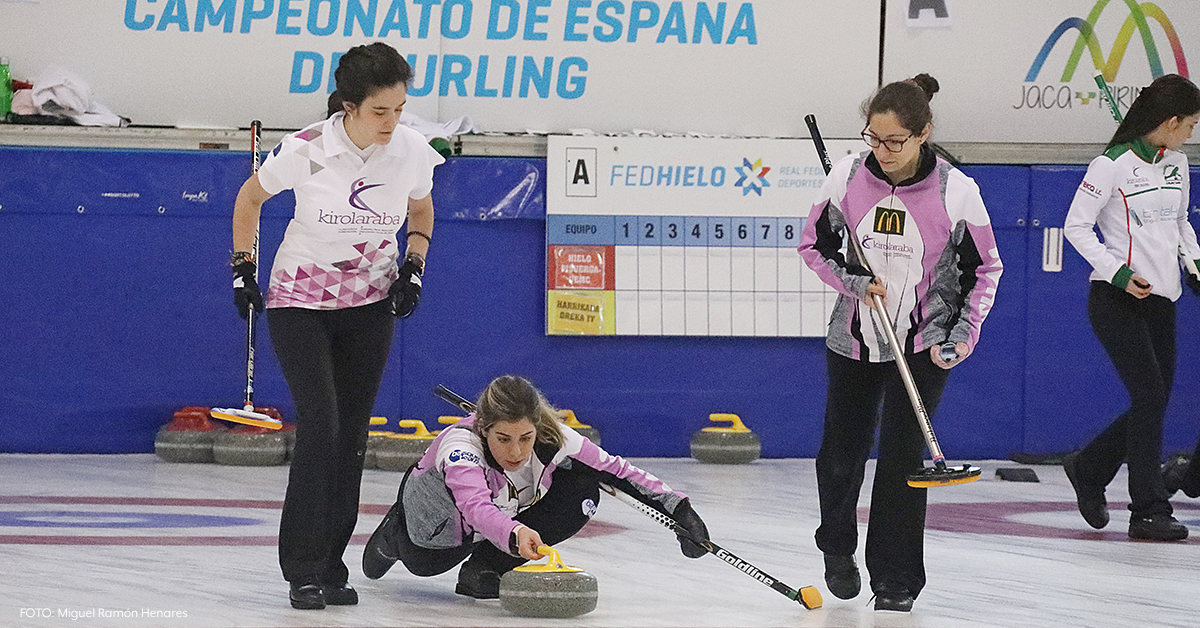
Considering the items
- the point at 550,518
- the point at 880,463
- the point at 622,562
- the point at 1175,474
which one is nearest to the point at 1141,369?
the point at 1175,474

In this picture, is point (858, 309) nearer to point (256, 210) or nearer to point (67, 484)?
point (256, 210)

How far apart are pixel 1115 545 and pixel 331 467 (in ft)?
8.98

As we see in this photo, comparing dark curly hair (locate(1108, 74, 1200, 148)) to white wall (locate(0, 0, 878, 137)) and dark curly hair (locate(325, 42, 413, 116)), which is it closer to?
white wall (locate(0, 0, 878, 137))

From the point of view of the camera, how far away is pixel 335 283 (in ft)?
12.2

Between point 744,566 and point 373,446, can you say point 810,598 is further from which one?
point 373,446

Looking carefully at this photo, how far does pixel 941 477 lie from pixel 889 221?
2.10ft

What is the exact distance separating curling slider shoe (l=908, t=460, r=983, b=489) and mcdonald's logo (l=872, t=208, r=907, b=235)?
574 mm

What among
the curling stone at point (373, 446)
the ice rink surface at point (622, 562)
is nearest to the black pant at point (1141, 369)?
the ice rink surface at point (622, 562)

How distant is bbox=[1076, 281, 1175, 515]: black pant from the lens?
5.16 meters

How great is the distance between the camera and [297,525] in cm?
359

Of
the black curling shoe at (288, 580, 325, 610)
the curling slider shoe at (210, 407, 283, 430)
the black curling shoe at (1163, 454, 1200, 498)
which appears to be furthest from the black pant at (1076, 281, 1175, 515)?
the curling slider shoe at (210, 407, 283, 430)

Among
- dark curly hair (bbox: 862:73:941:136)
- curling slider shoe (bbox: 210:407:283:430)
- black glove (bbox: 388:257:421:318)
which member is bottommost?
curling slider shoe (bbox: 210:407:283:430)

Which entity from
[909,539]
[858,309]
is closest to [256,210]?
[858,309]

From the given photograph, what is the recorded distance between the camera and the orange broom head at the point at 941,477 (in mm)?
3609
